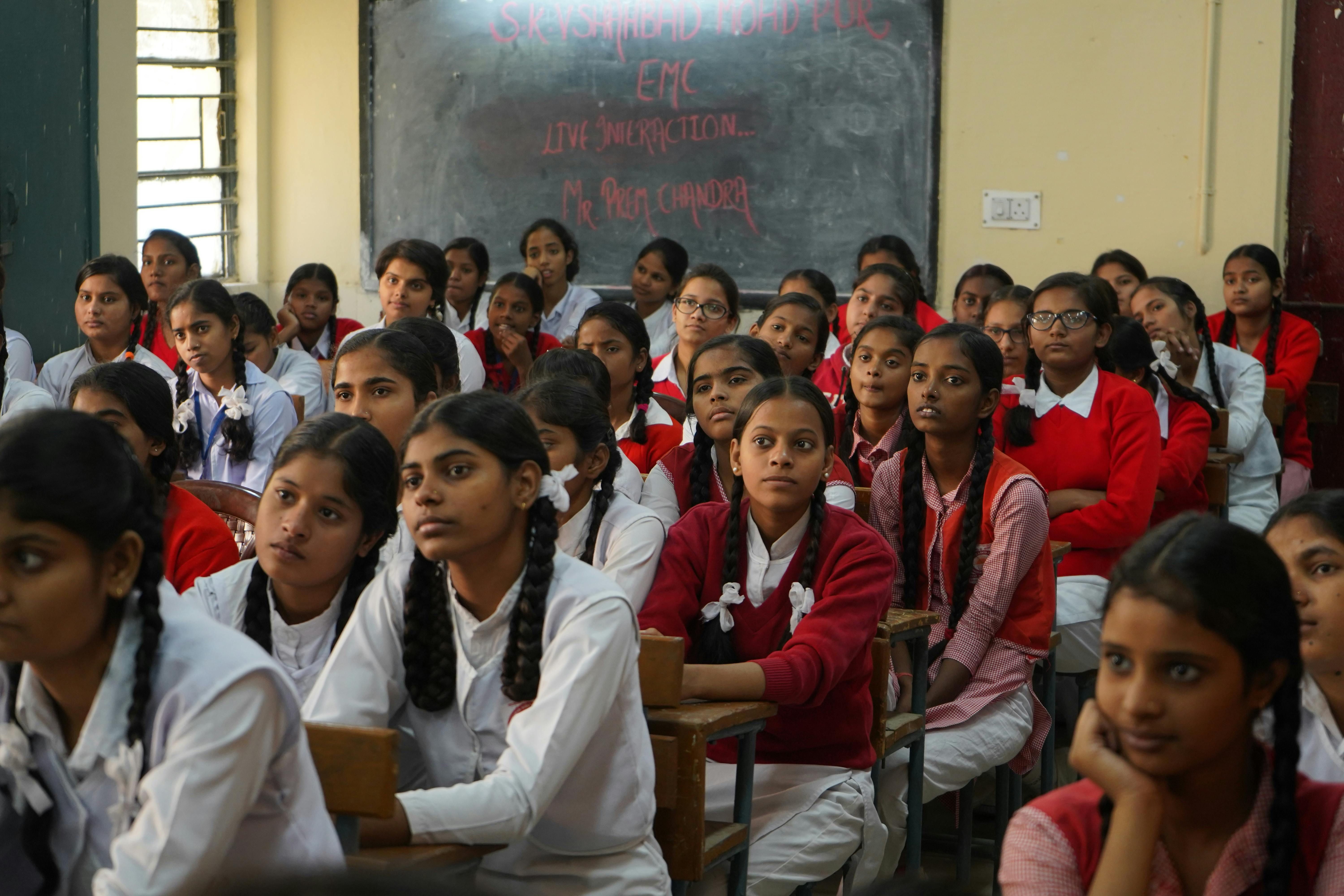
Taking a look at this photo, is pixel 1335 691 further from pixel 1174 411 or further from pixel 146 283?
pixel 146 283

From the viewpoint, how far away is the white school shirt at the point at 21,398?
3156 mm

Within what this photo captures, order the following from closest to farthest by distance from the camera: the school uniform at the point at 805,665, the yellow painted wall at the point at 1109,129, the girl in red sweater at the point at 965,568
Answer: the school uniform at the point at 805,665 < the girl in red sweater at the point at 965,568 < the yellow painted wall at the point at 1109,129

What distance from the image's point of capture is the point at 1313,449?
5.23m

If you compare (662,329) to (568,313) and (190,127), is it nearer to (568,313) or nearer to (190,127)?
(568,313)

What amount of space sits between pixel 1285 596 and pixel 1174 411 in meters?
2.69

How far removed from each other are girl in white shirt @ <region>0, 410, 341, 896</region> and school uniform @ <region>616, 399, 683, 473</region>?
1.94 metres

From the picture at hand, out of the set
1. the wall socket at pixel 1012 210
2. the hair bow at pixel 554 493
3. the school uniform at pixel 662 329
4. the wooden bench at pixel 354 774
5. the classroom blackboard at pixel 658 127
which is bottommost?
the wooden bench at pixel 354 774

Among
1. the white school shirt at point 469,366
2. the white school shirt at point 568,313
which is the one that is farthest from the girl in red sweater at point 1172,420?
the white school shirt at point 568,313

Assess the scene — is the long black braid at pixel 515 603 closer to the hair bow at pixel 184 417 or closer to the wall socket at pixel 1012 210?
the hair bow at pixel 184 417

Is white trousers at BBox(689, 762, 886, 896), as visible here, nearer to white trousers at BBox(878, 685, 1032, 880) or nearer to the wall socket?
white trousers at BBox(878, 685, 1032, 880)

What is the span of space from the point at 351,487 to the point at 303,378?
8.31 ft

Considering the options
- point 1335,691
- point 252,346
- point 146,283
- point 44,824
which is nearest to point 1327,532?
point 1335,691

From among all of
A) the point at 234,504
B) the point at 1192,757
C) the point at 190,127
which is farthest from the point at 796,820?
the point at 190,127

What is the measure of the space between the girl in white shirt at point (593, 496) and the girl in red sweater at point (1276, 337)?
10.3ft
